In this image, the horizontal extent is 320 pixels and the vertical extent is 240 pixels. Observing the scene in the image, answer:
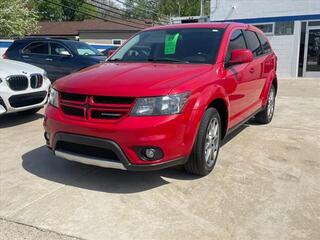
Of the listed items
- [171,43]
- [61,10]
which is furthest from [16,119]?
[61,10]

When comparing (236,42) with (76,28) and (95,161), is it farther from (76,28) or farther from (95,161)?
(76,28)

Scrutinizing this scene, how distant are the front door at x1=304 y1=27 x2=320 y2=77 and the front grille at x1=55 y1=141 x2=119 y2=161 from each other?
16.0 metres

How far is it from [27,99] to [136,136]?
388cm

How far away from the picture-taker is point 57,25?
146 feet

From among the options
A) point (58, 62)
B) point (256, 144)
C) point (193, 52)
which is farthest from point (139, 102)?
point (58, 62)

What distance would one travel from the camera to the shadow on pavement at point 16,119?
7367mm

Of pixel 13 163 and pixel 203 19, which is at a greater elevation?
pixel 203 19

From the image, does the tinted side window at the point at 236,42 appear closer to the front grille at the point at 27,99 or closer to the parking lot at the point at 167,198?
the parking lot at the point at 167,198

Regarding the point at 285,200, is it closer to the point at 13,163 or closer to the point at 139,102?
the point at 139,102

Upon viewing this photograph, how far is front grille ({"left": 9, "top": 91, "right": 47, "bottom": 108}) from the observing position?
22.3 feet

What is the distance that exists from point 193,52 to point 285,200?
2.15 metres

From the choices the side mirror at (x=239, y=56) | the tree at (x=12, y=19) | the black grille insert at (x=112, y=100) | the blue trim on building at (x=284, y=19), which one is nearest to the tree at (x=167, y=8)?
the tree at (x=12, y=19)

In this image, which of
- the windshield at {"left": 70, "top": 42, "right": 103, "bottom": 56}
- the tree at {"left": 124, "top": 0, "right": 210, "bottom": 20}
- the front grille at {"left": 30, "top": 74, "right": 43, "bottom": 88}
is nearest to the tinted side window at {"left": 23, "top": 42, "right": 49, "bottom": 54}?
the windshield at {"left": 70, "top": 42, "right": 103, "bottom": 56}

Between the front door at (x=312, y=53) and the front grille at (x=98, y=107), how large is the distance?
52.2 feet
